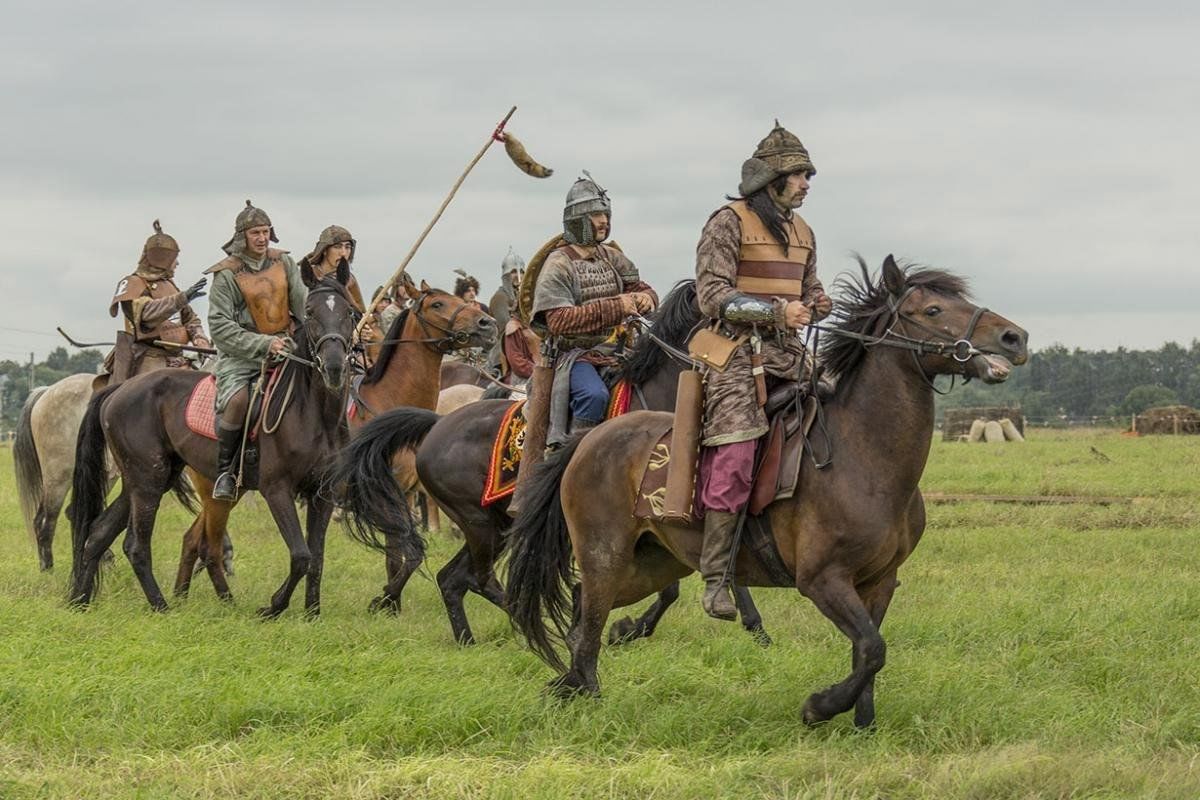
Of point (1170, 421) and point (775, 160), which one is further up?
point (775, 160)

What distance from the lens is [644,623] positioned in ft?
32.7

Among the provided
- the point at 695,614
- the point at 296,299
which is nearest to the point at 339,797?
the point at 695,614

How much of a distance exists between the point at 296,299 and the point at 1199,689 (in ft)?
22.5

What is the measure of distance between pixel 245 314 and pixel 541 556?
4.38 meters

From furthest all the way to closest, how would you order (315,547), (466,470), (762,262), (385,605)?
(385,605)
(315,547)
(466,470)
(762,262)

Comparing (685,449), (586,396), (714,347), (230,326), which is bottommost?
(685,449)

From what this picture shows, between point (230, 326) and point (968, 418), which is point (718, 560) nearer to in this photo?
point (230, 326)

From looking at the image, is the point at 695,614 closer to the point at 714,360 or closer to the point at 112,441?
the point at 714,360

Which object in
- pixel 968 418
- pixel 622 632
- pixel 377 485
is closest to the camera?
pixel 622 632

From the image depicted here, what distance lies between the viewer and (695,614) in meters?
10.8

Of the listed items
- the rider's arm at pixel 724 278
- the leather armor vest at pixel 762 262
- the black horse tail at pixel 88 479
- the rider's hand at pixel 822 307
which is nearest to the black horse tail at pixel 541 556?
the rider's arm at pixel 724 278

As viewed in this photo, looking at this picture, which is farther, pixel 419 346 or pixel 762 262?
pixel 419 346

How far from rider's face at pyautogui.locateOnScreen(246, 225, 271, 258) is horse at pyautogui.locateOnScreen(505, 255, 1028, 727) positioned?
444cm

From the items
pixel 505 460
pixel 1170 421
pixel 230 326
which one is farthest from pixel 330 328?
pixel 1170 421
